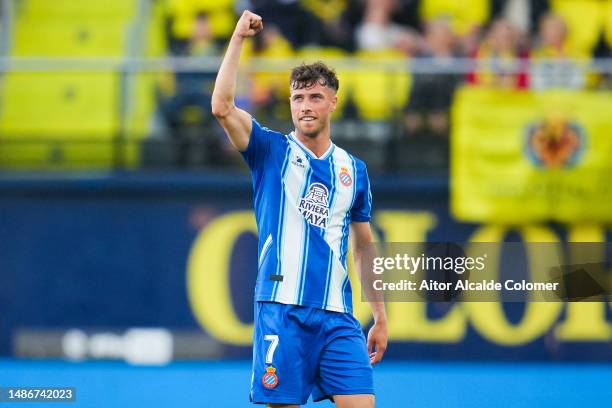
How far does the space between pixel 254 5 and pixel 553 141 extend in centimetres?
370

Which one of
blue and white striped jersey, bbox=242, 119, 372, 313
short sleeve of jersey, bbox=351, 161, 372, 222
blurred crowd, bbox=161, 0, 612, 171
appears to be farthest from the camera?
blurred crowd, bbox=161, 0, 612, 171

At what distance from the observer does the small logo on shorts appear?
5.42 metres

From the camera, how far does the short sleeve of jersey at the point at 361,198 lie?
227 inches

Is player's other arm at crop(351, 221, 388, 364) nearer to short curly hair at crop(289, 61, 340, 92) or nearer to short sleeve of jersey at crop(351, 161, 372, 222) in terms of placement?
short sleeve of jersey at crop(351, 161, 372, 222)

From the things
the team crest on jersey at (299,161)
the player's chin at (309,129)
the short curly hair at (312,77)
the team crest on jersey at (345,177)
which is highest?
the short curly hair at (312,77)

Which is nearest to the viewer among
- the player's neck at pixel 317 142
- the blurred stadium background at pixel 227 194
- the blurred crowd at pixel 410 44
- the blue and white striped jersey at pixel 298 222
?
the blue and white striped jersey at pixel 298 222

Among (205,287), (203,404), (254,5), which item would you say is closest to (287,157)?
(203,404)

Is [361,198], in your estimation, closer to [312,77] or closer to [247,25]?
[312,77]

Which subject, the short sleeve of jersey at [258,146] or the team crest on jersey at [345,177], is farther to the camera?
the team crest on jersey at [345,177]

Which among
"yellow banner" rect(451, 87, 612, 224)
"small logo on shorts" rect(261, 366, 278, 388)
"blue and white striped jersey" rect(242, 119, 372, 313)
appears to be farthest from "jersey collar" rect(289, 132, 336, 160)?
"yellow banner" rect(451, 87, 612, 224)

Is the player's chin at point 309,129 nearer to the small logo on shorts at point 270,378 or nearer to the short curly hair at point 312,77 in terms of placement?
the short curly hair at point 312,77

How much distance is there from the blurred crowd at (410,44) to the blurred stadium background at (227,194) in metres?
0.03

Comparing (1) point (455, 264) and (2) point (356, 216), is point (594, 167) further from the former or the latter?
(2) point (356, 216)

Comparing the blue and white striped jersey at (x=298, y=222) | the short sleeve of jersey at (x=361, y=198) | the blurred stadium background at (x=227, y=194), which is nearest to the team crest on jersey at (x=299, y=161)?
the blue and white striped jersey at (x=298, y=222)
